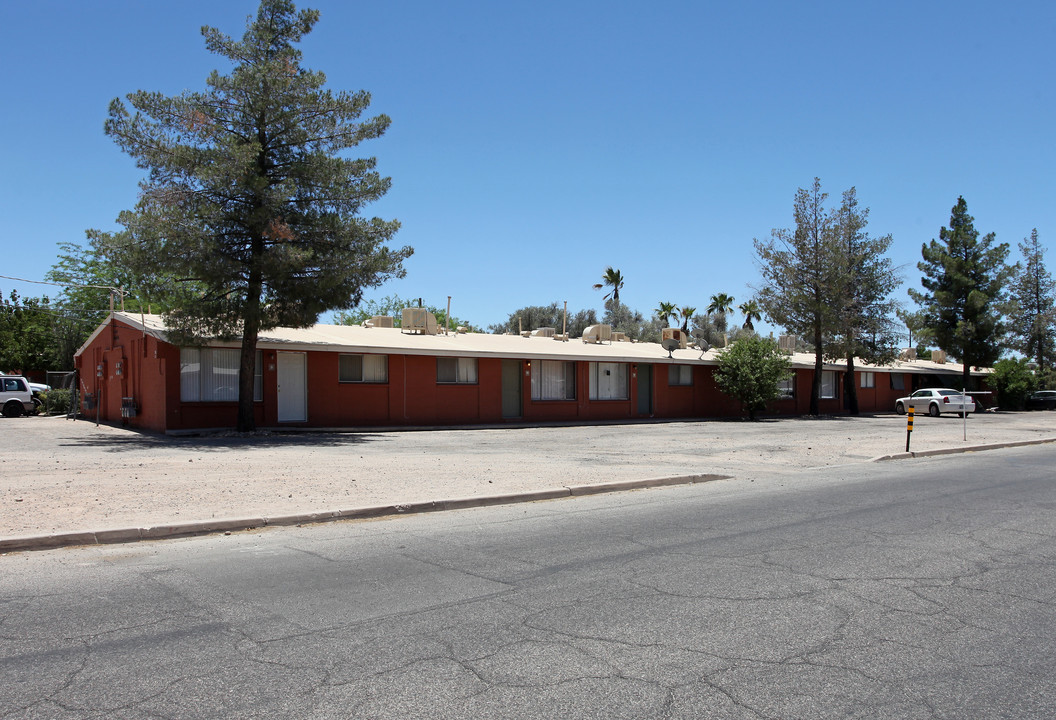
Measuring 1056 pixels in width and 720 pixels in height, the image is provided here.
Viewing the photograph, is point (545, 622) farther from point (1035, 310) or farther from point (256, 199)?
point (1035, 310)

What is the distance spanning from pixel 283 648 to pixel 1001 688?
4187 millimetres

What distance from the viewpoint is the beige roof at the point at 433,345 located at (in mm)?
22938

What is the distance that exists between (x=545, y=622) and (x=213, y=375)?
62.7 ft

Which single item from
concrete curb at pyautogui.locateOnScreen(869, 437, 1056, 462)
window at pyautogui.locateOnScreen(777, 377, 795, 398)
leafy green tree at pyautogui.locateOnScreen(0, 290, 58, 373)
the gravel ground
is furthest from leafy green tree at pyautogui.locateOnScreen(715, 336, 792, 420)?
leafy green tree at pyautogui.locateOnScreen(0, 290, 58, 373)

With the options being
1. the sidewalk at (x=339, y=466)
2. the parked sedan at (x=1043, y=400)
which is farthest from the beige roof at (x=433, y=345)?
the parked sedan at (x=1043, y=400)

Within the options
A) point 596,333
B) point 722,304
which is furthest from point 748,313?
point 596,333

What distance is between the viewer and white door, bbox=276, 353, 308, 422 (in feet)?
75.8

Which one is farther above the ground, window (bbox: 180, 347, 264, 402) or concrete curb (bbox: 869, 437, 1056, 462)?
window (bbox: 180, 347, 264, 402)

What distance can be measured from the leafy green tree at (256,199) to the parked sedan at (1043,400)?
4641 cm

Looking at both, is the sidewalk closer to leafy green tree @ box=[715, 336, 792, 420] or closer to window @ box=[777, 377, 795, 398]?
leafy green tree @ box=[715, 336, 792, 420]

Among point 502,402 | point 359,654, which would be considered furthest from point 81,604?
point 502,402

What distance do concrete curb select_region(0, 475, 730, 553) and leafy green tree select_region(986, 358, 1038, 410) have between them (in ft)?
148

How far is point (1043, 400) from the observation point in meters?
50.4

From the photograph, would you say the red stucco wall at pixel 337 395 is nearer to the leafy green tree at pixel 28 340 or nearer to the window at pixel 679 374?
the window at pixel 679 374
